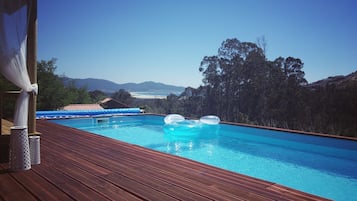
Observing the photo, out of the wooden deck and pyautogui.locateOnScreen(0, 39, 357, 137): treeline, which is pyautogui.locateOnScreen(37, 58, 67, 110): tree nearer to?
pyautogui.locateOnScreen(0, 39, 357, 137): treeline

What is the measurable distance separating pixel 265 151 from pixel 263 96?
5066 mm

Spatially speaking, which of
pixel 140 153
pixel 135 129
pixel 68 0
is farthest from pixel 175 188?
pixel 68 0

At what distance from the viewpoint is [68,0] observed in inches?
351

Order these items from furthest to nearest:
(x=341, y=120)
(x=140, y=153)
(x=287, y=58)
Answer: (x=287, y=58)
(x=341, y=120)
(x=140, y=153)

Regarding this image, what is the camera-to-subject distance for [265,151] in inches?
219

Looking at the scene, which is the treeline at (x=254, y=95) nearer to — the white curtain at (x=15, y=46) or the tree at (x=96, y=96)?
the tree at (x=96, y=96)

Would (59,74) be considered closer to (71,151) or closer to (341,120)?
(71,151)

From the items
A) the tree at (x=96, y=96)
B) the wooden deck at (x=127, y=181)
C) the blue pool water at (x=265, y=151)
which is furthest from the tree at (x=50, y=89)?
the wooden deck at (x=127, y=181)

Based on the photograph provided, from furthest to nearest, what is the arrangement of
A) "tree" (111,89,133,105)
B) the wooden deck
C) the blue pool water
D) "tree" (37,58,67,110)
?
"tree" (111,89,133,105) < "tree" (37,58,67,110) < the blue pool water < the wooden deck

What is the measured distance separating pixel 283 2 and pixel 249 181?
309 inches

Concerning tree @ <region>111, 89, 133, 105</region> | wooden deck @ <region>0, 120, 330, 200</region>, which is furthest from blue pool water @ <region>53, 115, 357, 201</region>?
tree @ <region>111, 89, 133, 105</region>

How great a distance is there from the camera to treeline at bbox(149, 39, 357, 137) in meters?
8.16

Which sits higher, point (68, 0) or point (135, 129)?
point (68, 0)

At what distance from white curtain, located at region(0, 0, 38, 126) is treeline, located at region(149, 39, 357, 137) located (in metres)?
7.73
